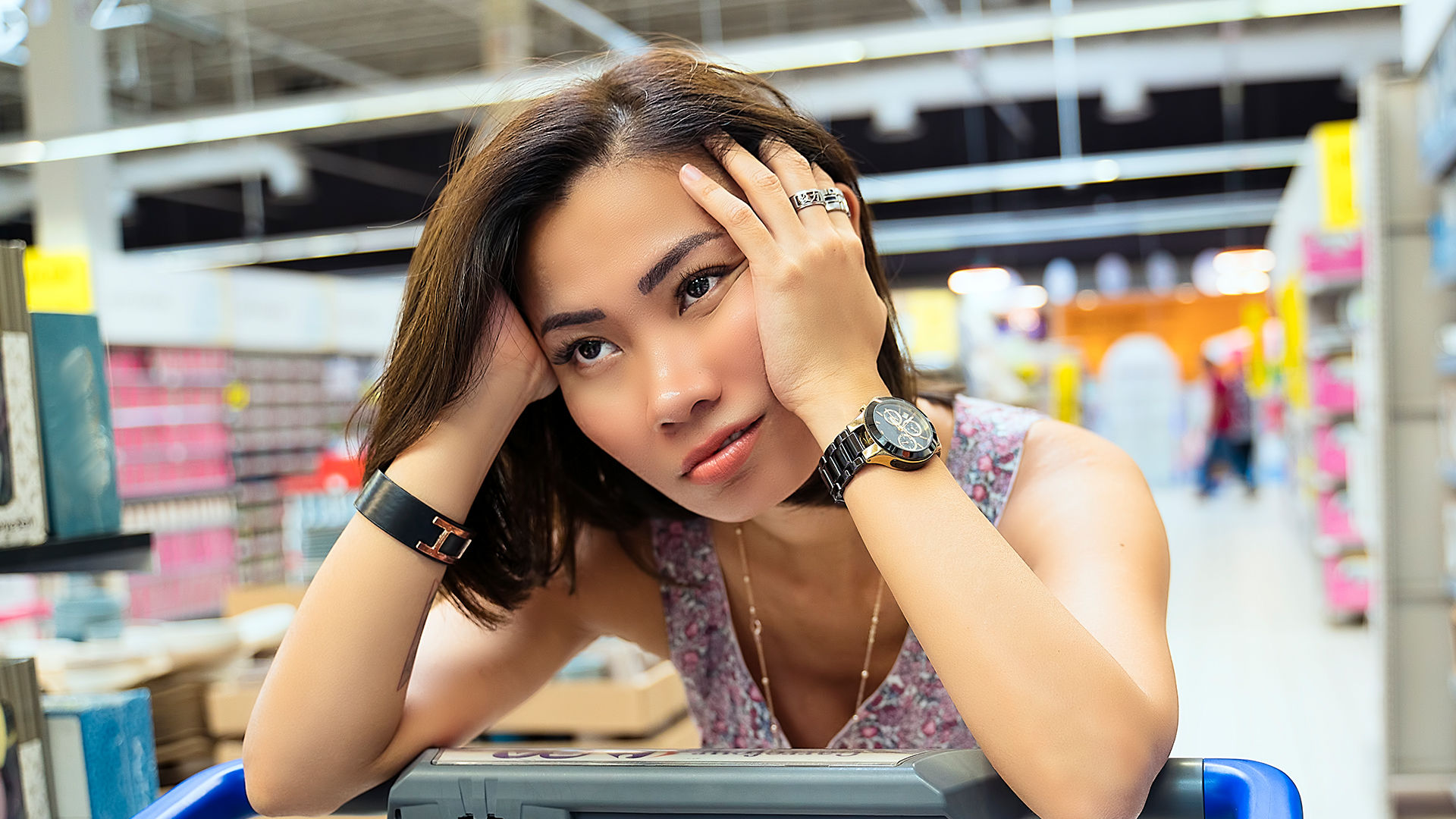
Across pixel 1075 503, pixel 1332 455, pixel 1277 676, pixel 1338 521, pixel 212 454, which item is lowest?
pixel 1277 676

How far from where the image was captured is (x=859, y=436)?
981 mm

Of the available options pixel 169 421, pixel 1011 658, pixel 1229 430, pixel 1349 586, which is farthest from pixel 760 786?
pixel 1229 430

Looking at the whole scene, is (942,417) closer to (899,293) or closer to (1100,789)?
(1100,789)

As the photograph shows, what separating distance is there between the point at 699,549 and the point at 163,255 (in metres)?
19.8

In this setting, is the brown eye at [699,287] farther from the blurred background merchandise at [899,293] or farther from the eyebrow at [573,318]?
the blurred background merchandise at [899,293]

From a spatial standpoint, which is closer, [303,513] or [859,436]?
[859,436]

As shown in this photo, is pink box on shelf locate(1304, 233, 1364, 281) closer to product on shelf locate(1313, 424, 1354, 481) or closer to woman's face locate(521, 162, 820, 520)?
product on shelf locate(1313, 424, 1354, 481)

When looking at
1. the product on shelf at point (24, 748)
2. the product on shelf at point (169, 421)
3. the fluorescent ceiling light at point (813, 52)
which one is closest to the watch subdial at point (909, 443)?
the product on shelf at point (24, 748)

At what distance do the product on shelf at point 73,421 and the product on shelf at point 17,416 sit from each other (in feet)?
0.05

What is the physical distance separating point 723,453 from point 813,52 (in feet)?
20.3

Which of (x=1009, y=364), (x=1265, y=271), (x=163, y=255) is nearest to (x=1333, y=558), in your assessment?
(x=1009, y=364)

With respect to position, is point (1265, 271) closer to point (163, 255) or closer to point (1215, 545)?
point (1215, 545)

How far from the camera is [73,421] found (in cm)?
137

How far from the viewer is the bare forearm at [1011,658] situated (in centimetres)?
88
